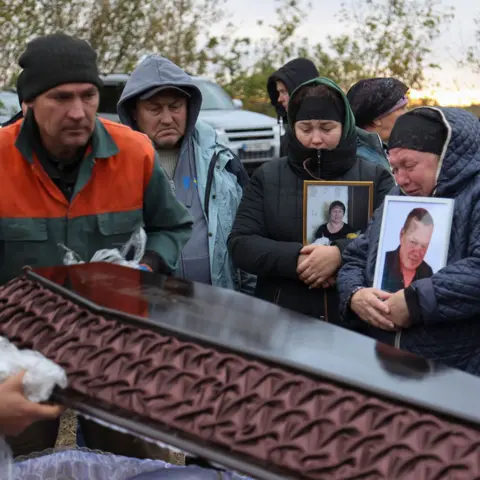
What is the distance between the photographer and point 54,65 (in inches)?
82.0

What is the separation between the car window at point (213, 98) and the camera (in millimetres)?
10891

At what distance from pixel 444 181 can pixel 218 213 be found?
47.8 inches

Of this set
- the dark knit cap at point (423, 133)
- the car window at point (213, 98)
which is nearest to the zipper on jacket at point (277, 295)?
the dark knit cap at point (423, 133)

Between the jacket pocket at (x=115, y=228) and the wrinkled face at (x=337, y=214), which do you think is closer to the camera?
the jacket pocket at (x=115, y=228)

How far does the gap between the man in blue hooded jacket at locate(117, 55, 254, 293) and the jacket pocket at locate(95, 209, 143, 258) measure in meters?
0.86

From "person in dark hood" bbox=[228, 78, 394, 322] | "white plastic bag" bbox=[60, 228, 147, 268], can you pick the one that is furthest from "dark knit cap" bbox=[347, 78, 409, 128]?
"white plastic bag" bbox=[60, 228, 147, 268]

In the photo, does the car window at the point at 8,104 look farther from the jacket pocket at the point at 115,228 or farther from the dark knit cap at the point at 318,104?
the jacket pocket at the point at 115,228

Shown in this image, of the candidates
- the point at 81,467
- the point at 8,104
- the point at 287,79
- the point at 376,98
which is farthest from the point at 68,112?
the point at 8,104

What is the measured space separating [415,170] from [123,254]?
Result: 2.93 ft

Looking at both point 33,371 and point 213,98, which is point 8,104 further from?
point 33,371

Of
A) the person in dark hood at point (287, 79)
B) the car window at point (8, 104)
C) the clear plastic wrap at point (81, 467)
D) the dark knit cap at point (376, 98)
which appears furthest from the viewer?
the car window at point (8, 104)

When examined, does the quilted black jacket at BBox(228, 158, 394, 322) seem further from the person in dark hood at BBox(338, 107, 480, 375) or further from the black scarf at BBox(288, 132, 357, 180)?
→ the person in dark hood at BBox(338, 107, 480, 375)

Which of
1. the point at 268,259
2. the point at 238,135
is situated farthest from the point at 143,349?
the point at 238,135

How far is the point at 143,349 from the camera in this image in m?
1.34
